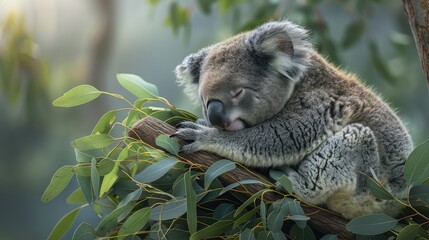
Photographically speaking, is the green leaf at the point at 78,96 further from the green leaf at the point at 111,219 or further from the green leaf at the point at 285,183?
the green leaf at the point at 285,183

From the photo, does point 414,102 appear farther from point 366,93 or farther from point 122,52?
point 366,93

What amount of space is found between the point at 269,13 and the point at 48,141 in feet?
8.58

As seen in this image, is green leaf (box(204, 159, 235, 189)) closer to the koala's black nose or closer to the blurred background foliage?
the koala's black nose

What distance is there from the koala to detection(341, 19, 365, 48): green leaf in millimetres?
2598

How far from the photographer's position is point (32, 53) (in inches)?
231

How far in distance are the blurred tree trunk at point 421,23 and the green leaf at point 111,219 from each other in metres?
1.05

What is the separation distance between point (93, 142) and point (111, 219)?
0.25 m

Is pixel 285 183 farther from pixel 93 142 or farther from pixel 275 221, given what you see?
pixel 93 142

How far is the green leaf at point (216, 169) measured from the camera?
2078 mm

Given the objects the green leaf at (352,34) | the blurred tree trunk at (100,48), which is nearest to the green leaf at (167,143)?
the green leaf at (352,34)

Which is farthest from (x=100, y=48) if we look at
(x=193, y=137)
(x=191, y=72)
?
(x=193, y=137)

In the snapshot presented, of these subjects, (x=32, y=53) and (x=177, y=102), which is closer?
(x=177, y=102)

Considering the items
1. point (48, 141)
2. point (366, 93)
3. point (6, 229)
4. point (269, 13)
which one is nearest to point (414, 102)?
point (269, 13)

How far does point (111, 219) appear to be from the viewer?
221cm
